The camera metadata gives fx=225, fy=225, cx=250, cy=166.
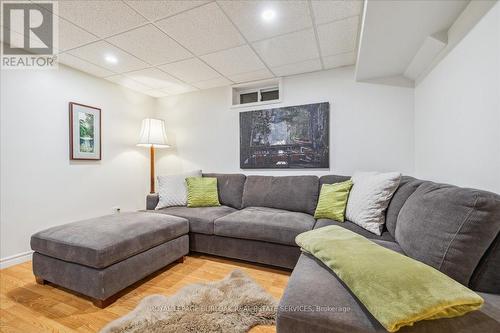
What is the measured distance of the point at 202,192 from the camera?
9.65 ft

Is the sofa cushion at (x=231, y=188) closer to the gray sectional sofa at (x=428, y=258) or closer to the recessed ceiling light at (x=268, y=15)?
the gray sectional sofa at (x=428, y=258)

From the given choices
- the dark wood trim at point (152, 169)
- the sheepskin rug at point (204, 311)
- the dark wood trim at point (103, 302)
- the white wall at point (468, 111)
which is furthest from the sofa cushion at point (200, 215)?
the white wall at point (468, 111)

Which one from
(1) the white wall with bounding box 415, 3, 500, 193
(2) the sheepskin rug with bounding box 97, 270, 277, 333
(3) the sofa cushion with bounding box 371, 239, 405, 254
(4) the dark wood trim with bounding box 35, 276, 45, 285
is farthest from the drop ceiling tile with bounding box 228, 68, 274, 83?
(4) the dark wood trim with bounding box 35, 276, 45, 285

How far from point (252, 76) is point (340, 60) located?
1.11 meters

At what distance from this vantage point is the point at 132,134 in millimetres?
3576

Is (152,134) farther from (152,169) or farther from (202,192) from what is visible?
(202,192)

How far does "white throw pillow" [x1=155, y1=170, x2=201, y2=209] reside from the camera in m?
2.91

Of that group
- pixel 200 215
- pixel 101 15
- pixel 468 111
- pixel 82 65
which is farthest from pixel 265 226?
pixel 82 65

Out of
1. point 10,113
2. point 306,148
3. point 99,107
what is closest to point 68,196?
point 10,113

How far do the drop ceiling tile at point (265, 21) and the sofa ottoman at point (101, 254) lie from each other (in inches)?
75.1

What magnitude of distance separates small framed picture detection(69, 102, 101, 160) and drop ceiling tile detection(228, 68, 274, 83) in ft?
6.23

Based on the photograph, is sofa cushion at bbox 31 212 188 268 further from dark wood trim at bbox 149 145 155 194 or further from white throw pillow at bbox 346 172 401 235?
white throw pillow at bbox 346 172 401 235

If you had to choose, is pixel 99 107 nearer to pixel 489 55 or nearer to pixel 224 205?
pixel 224 205

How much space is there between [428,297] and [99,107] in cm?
375
